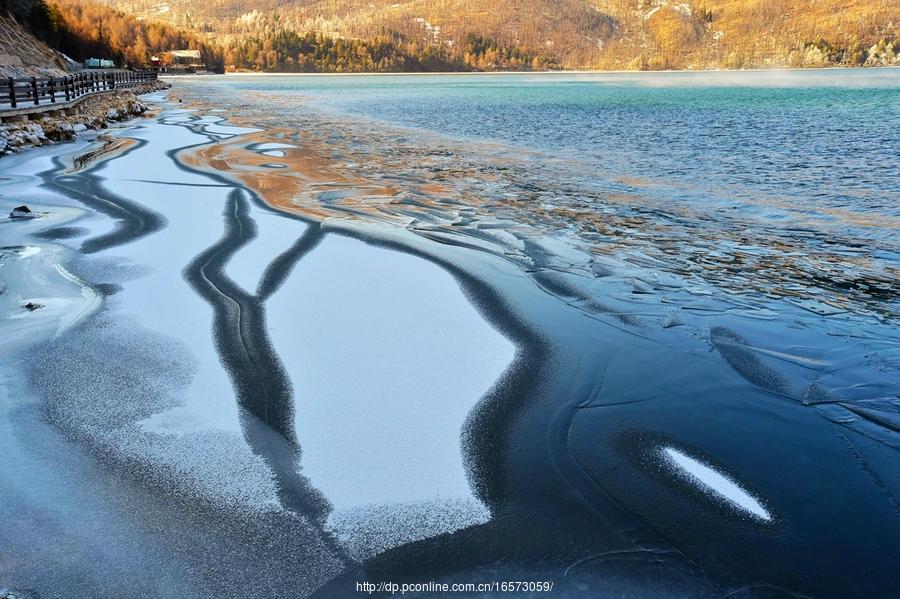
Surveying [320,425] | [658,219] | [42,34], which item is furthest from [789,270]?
[42,34]

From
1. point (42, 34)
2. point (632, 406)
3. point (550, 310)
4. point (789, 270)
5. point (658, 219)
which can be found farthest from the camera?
point (42, 34)

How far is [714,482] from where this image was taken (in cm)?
357

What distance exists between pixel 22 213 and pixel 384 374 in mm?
A: 7563

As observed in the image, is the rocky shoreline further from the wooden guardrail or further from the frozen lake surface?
the frozen lake surface

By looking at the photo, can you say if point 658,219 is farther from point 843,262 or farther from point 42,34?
point 42,34

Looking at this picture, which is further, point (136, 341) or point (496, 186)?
point (496, 186)

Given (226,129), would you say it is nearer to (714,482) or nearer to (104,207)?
(104,207)

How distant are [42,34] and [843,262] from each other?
292 feet

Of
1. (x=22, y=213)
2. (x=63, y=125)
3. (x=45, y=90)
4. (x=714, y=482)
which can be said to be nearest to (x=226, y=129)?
(x=63, y=125)

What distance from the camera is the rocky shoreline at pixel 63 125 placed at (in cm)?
1723

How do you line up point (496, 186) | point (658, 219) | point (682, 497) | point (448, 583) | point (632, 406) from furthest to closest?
point (496, 186)
point (658, 219)
point (632, 406)
point (682, 497)
point (448, 583)

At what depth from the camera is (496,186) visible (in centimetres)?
1320

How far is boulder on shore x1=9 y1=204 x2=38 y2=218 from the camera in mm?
9242

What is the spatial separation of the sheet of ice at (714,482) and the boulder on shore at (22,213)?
947cm
